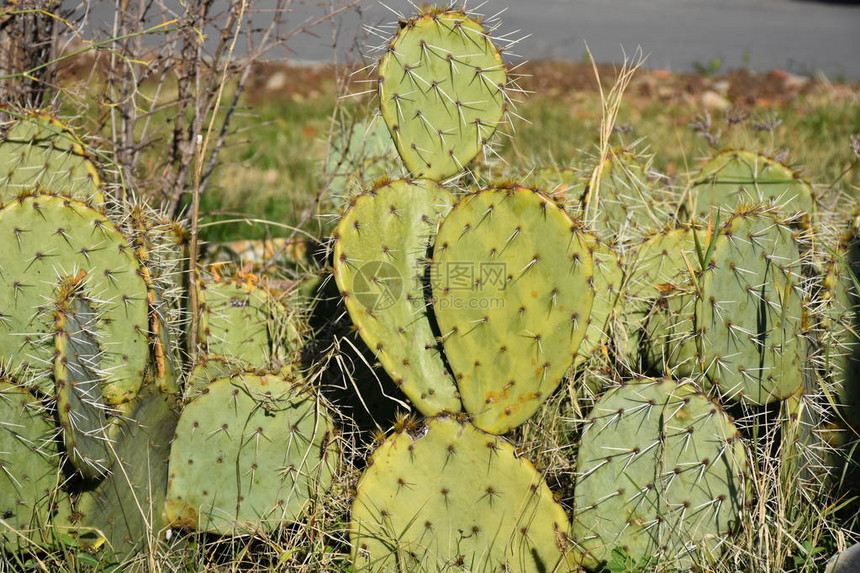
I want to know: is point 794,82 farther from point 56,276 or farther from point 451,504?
point 56,276

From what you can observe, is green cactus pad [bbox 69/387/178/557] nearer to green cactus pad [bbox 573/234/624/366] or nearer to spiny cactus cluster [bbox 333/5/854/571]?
spiny cactus cluster [bbox 333/5/854/571]

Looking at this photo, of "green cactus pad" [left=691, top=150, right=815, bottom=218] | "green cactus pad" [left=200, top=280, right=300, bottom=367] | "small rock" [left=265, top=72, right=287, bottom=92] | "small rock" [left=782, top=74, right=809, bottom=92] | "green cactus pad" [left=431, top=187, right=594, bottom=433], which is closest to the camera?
"green cactus pad" [left=431, top=187, right=594, bottom=433]

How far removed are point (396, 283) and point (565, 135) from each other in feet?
12.3

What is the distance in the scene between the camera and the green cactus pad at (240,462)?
2.13m

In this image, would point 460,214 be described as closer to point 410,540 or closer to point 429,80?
point 429,80

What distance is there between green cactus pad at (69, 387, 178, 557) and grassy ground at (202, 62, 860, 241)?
3.35 feet

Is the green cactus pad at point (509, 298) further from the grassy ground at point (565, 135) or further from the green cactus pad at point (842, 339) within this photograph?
the grassy ground at point (565, 135)

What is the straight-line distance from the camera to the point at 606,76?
8008 millimetres

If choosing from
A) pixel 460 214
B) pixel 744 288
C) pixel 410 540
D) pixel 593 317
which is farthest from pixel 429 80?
pixel 410 540

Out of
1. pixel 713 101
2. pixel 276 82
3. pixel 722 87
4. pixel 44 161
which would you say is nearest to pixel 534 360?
pixel 44 161

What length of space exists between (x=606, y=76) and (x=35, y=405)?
6.84m

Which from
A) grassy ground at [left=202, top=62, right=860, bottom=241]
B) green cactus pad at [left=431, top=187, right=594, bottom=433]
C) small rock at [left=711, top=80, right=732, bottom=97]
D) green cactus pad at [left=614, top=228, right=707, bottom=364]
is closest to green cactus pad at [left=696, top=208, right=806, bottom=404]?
green cactus pad at [left=614, top=228, right=707, bottom=364]

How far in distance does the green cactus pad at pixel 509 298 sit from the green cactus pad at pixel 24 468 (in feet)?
3.03

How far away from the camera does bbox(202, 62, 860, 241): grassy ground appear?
3.77 m
